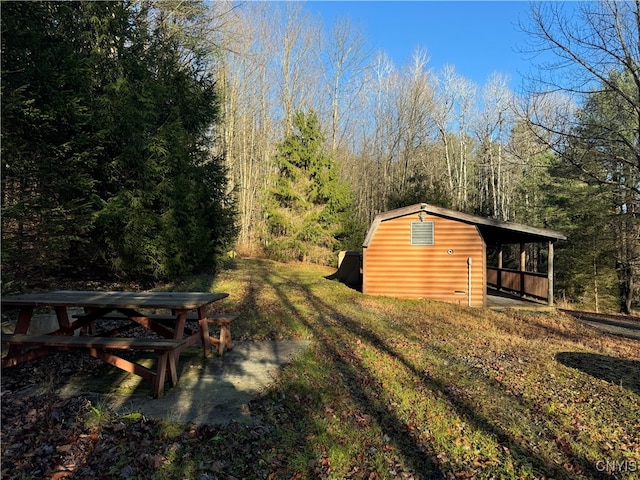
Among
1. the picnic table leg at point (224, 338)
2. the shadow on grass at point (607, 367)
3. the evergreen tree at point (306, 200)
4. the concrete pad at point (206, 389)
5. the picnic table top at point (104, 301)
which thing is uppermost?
the evergreen tree at point (306, 200)

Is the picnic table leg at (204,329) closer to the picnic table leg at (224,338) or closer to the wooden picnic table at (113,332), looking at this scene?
the wooden picnic table at (113,332)

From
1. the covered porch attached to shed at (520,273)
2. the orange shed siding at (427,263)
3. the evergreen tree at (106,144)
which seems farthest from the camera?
the orange shed siding at (427,263)

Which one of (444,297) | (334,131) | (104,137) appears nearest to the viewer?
(104,137)

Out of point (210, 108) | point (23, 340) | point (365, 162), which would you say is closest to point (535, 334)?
point (23, 340)

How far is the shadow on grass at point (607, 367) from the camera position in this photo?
5572mm

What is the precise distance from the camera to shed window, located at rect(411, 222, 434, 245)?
1328 centimetres

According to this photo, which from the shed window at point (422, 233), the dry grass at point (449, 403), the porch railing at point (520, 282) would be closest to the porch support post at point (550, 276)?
the porch railing at point (520, 282)

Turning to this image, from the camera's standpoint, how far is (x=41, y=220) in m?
7.59

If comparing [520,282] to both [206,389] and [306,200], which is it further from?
[206,389]

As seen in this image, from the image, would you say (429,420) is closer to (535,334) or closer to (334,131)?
(535,334)

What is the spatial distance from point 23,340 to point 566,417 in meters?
5.75

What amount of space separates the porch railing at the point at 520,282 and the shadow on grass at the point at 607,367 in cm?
685

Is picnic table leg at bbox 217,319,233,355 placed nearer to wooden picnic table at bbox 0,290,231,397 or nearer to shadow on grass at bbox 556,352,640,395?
wooden picnic table at bbox 0,290,231,397

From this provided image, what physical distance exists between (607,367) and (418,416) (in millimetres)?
3944
